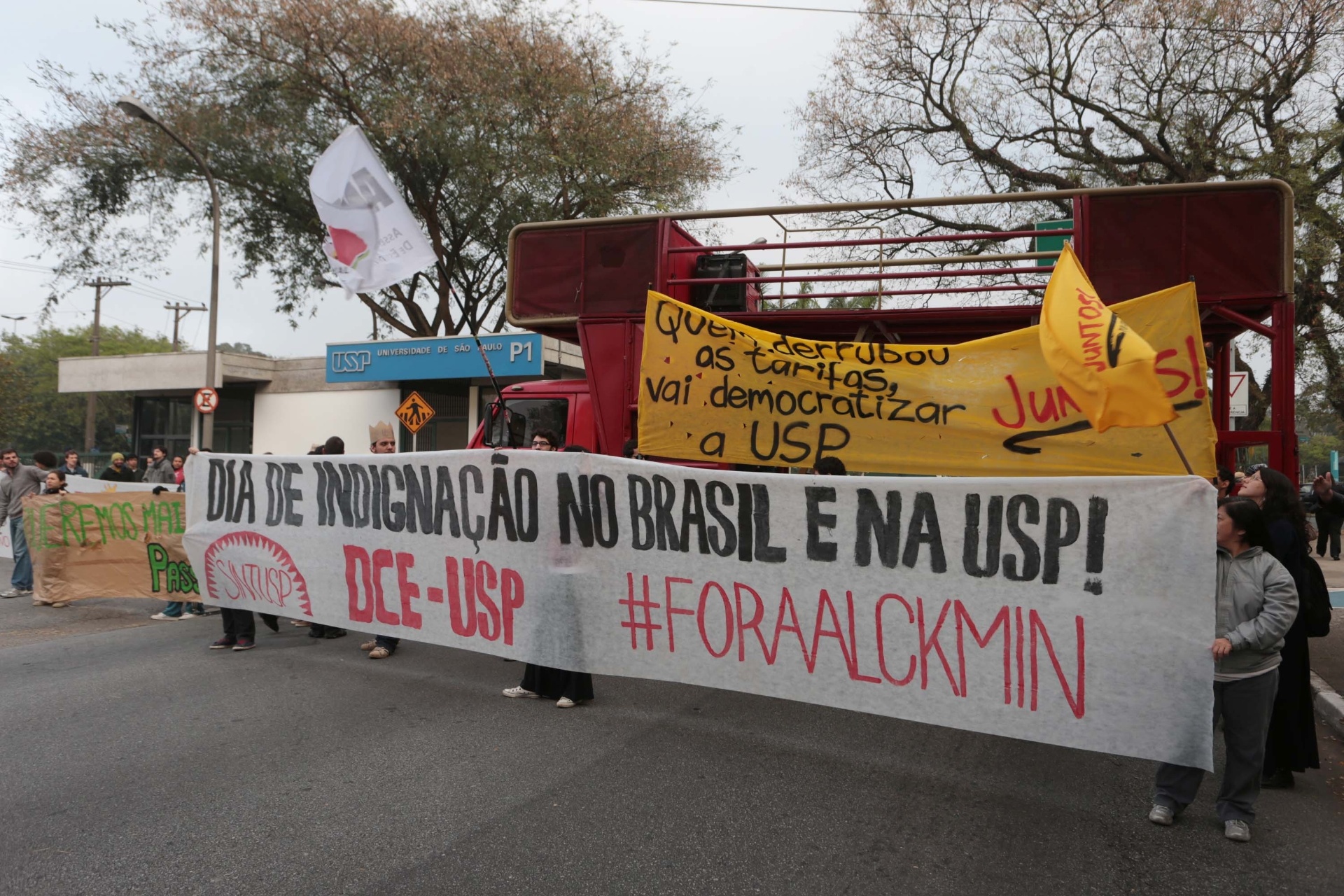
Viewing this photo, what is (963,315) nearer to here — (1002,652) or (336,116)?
(1002,652)

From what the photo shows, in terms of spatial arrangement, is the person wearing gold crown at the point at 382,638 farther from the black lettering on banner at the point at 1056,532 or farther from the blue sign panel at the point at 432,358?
the blue sign panel at the point at 432,358

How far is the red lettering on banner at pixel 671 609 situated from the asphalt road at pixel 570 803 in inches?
22.4

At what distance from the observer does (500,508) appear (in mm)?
5621

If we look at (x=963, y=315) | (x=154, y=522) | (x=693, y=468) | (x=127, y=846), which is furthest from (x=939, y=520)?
(x=154, y=522)

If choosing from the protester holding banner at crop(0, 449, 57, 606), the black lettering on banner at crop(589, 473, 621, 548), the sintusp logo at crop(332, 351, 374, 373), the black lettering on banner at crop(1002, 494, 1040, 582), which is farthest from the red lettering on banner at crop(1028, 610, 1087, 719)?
the sintusp logo at crop(332, 351, 374, 373)

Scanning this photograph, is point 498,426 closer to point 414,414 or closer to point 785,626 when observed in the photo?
point 785,626

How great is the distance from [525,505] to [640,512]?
85 centimetres

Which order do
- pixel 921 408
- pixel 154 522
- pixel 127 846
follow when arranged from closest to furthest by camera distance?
pixel 127 846
pixel 921 408
pixel 154 522

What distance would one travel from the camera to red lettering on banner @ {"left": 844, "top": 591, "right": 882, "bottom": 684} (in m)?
4.34

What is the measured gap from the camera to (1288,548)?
171 inches

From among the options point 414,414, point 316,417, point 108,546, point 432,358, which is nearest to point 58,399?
point 316,417

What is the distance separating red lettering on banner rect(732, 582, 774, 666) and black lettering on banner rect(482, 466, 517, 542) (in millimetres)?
1570

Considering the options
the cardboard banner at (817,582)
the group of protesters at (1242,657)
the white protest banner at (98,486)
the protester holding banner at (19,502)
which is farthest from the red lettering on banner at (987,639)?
the protester holding banner at (19,502)

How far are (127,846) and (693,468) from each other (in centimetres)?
303
